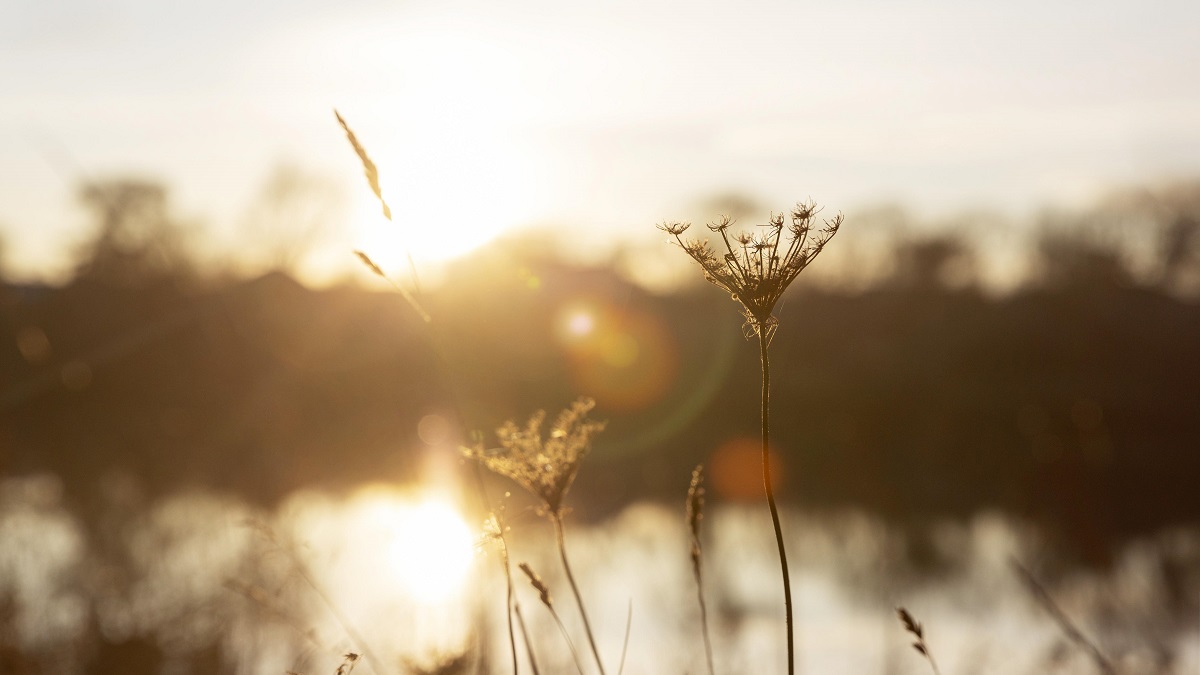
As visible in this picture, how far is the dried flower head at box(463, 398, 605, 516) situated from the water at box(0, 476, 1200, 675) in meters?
1.22

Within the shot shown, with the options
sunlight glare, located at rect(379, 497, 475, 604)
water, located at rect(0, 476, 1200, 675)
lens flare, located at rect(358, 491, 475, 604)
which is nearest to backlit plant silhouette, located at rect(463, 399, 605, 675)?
water, located at rect(0, 476, 1200, 675)

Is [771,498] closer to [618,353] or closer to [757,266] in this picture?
[757,266]

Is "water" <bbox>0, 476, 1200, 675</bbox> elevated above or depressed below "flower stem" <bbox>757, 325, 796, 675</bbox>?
below

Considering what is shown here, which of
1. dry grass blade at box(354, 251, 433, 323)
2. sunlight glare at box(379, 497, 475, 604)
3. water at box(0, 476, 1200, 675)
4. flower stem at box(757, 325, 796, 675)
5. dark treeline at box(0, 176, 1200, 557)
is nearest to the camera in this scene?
flower stem at box(757, 325, 796, 675)

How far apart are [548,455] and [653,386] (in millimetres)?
32451

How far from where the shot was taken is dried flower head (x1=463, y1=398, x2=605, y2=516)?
187cm

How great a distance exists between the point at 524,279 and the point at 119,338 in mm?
28782

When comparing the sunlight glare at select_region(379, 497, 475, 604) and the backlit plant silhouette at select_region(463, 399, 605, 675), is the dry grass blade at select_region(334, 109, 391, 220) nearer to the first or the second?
the backlit plant silhouette at select_region(463, 399, 605, 675)

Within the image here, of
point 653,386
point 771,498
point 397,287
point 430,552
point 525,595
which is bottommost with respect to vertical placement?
point 525,595

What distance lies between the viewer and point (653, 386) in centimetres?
3428

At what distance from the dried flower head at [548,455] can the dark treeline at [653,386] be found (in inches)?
482

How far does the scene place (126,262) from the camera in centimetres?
536

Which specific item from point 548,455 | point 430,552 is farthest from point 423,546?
point 548,455

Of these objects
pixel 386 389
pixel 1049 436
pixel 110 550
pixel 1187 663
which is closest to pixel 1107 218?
pixel 1049 436
